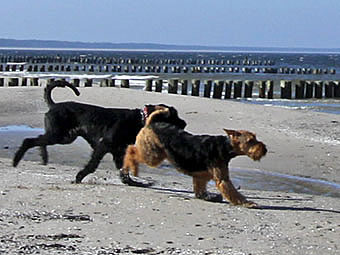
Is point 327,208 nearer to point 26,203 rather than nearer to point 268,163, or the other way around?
point 26,203

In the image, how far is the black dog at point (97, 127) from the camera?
326 inches

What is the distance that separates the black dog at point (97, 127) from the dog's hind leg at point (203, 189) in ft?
3.15

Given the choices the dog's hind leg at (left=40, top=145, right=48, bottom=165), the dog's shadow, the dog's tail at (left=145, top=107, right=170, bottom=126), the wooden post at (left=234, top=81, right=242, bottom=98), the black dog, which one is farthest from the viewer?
the wooden post at (left=234, top=81, right=242, bottom=98)

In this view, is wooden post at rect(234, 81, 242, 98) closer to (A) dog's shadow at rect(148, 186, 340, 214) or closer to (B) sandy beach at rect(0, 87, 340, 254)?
(B) sandy beach at rect(0, 87, 340, 254)

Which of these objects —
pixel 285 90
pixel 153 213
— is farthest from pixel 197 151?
pixel 285 90

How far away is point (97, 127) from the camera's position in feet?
27.4

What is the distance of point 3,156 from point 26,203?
14.1ft

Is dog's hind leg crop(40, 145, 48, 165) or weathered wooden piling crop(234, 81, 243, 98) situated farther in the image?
weathered wooden piling crop(234, 81, 243, 98)

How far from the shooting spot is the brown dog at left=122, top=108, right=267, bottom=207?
713 centimetres

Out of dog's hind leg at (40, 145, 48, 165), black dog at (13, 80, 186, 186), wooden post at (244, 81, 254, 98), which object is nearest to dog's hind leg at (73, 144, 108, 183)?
black dog at (13, 80, 186, 186)

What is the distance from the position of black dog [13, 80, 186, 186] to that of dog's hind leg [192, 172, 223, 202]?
960mm

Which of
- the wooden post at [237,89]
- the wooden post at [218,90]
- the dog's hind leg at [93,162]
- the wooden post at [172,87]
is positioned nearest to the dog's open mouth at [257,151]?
the dog's hind leg at [93,162]

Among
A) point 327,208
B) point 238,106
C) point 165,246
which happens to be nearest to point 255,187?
point 327,208

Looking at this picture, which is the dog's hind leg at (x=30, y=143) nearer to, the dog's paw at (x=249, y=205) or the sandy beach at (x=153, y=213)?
the sandy beach at (x=153, y=213)
